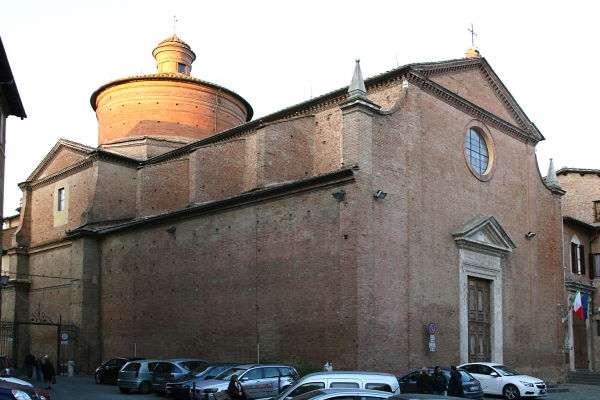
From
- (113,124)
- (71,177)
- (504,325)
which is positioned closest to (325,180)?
(504,325)

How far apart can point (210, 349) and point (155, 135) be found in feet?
44.3

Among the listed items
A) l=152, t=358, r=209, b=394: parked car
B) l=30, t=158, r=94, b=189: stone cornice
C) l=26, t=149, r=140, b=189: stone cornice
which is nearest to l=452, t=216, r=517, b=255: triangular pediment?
l=152, t=358, r=209, b=394: parked car

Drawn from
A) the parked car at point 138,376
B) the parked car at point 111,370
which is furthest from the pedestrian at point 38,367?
the parked car at point 138,376

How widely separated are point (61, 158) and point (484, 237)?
61.9ft

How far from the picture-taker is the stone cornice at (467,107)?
21.4 meters

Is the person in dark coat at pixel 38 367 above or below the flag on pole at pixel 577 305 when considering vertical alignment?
below

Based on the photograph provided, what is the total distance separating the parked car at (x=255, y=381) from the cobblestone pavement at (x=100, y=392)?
295cm

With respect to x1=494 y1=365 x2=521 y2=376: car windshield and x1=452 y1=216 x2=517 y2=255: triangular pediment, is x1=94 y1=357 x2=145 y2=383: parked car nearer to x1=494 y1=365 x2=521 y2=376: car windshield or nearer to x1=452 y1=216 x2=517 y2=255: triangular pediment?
x1=452 y1=216 x2=517 y2=255: triangular pediment

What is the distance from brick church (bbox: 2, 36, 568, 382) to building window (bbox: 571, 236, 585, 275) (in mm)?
4740

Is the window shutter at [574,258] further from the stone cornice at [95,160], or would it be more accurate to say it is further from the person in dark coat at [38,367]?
the person in dark coat at [38,367]

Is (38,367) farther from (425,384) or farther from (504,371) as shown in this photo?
(504,371)

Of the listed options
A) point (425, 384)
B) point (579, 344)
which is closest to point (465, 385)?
point (425, 384)

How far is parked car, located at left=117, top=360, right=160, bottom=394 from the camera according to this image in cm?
1956

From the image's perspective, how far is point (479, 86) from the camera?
24.6m
